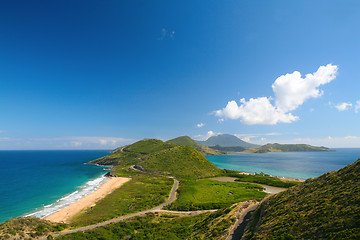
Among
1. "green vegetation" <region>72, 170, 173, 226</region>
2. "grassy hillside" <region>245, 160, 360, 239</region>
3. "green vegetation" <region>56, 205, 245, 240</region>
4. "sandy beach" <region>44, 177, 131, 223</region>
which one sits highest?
"grassy hillside" <region>245, 160, 360, 239</region>

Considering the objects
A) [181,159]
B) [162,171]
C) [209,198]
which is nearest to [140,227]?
[209,198]

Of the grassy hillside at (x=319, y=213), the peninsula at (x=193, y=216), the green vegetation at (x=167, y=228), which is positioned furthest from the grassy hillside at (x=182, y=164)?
the grassy hillside at (x=319, y=213)

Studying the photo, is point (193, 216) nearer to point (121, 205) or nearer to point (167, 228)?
point (167, 228)

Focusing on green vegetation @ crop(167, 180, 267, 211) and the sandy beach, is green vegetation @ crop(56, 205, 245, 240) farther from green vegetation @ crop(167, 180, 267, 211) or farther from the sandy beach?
the sandy beach

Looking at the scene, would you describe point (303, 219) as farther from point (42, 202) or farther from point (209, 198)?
point (42, 202)

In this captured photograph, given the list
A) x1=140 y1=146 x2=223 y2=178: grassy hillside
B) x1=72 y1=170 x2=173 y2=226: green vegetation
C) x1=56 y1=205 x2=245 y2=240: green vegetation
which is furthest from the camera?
x1=140 y1=146 x2=223 y2=178: grassy hillside

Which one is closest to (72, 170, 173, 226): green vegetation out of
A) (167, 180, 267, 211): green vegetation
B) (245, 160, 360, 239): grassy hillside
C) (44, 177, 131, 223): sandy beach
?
(44, 177, 131, 223): sandy beach

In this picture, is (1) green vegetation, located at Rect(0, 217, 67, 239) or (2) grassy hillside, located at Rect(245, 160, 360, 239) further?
(1) green vegetation, located at Rect(0, 217, 67, 239)

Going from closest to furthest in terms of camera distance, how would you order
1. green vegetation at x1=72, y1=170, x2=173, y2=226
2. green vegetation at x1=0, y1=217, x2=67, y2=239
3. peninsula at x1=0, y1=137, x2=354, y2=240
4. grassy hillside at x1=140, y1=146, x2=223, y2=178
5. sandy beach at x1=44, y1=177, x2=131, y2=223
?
peninsula at x1=0, y1=137, x2=354, y2=240
green vegetation at x1=0, y1=217, x2=67, y2=239
green vegetation at x1=72, y1=170, x2=173, y2=226
sandy beach at x1=44, y1=177, x2=131, y2=223
grassy hillside at x1=140, y1=146, x2=223, y2=178
